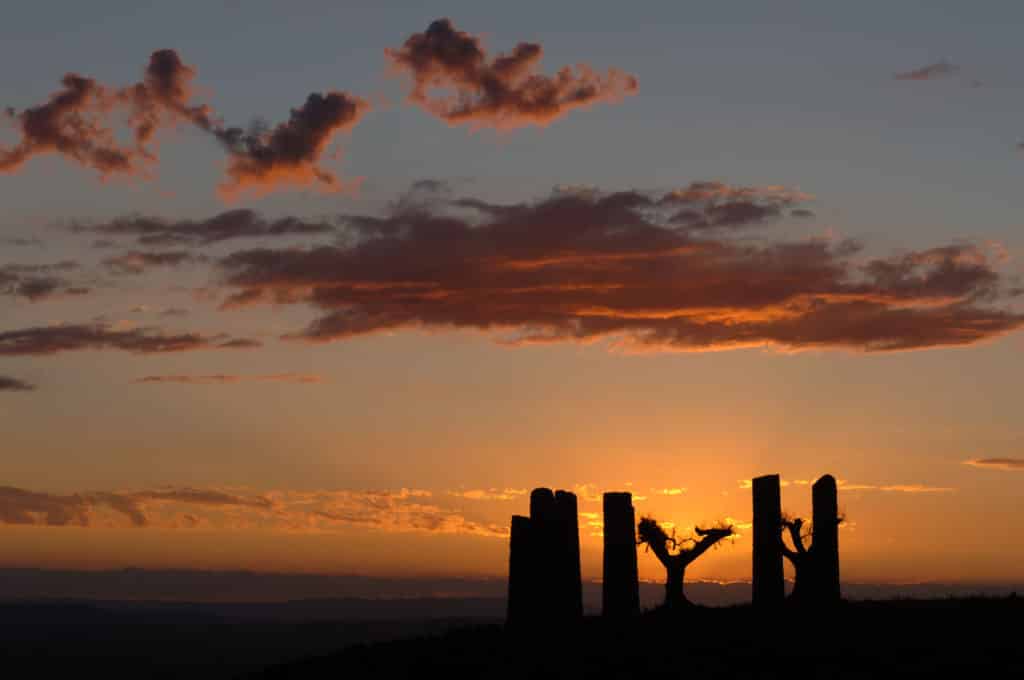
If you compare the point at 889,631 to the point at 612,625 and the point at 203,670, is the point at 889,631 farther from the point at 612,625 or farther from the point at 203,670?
the point at 203,670

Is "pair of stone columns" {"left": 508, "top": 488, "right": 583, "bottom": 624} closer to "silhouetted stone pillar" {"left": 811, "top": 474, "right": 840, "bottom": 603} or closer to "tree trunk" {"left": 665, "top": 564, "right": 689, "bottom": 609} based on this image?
"tree trunk" {"left": 665, "top": 564, "right": 689, "bottom": 609}

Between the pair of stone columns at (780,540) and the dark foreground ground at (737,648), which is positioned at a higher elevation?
the pair of stone columns at (780,540)

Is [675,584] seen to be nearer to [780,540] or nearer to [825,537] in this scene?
[780,540]

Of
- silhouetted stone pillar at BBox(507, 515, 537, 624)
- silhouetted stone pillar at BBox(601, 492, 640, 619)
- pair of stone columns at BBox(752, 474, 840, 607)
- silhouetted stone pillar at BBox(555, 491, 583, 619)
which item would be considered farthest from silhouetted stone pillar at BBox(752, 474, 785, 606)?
silhouetted stone pillar at BBox(507, 515, 537, 624)

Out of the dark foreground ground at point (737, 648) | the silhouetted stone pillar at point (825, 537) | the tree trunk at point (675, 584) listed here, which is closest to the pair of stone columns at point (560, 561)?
the dark foreground ground at point (737, 648)

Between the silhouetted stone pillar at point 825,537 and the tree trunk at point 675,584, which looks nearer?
the silhouetted stone pillar at point 825,537

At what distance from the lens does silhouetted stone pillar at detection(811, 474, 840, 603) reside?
44344 millimetres

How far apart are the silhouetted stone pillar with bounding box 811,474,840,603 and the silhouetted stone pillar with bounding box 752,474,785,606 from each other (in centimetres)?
103

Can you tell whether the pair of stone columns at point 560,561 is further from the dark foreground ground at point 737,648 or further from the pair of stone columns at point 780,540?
the pair of stone columns at point 780,540

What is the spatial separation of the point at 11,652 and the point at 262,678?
Result: 170m

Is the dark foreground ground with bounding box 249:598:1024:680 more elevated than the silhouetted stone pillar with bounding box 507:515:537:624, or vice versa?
the silhouetted stone pillar with bounding box 507:515:537:624

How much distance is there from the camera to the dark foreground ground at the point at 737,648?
1281 inches

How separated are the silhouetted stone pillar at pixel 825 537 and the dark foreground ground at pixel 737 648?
5.25 feet

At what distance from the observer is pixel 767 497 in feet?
147
